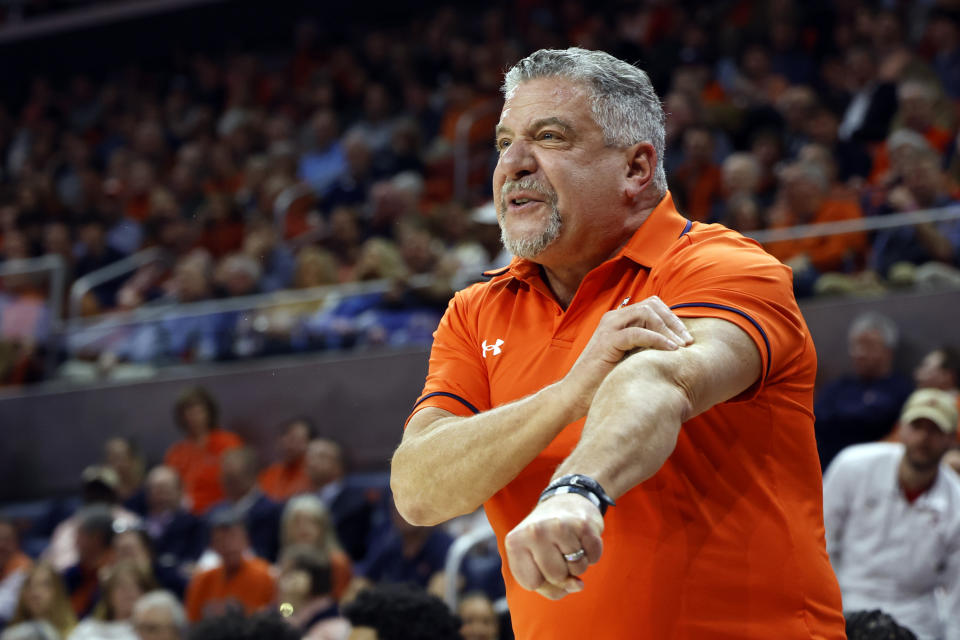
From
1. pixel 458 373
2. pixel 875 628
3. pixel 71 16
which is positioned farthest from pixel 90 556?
pixel 71 16

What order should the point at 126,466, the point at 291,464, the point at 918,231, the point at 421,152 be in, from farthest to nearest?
the point at 421,152
the point at 126,466
the point at 291,464
the point at 918,231

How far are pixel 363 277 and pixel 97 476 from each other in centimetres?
230

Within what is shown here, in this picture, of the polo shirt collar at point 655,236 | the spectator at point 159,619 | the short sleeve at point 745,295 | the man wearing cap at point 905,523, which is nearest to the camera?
the short sleeve at point 745,295

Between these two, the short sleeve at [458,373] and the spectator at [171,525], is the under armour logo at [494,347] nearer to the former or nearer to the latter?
the short sleeve at [458,373]

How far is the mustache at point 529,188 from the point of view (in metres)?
2.33

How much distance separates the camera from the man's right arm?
1915 mm

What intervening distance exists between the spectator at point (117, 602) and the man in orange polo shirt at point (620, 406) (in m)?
4.92

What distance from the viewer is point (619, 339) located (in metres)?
1.91

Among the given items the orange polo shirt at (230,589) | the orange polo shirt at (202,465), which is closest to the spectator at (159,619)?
the orange polo shirt at (230,589)

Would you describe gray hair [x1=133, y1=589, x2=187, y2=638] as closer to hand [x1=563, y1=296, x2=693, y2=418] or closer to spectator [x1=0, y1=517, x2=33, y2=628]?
spectator [x1=0, y1=517, x2=33, y2=628]

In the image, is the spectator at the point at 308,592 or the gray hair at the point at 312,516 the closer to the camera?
the spectator at the point at 308,592

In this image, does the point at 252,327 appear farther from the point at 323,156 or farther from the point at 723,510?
the point at 723,510

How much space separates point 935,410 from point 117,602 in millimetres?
4418

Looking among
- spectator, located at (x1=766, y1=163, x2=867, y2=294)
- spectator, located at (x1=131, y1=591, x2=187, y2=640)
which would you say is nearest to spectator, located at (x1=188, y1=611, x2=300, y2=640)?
spectator, located at (x1=131, y1=591, x2=187, y2=640)
